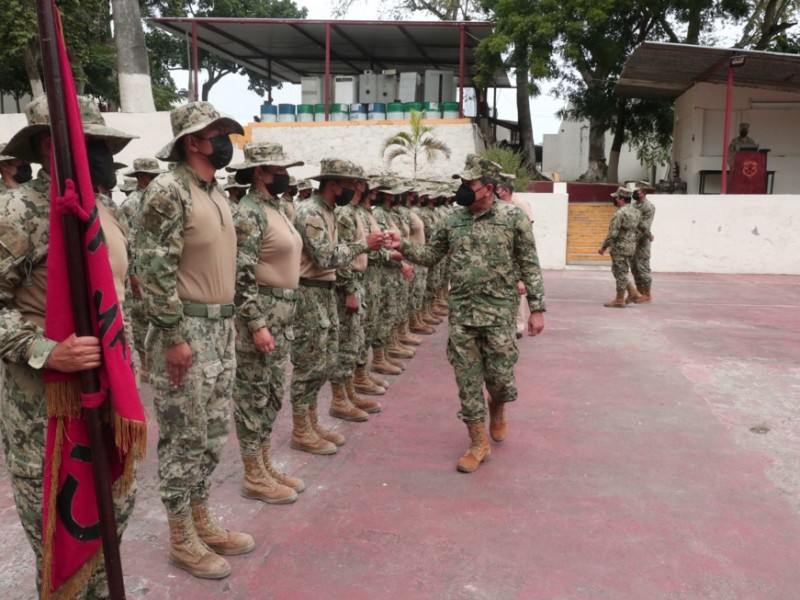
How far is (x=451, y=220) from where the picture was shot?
181 inches

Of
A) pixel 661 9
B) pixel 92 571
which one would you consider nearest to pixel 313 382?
pixel 92 571

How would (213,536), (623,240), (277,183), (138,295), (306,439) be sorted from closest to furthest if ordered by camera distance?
(213,536), (277,183), (306,439), (138,295), (623,240)

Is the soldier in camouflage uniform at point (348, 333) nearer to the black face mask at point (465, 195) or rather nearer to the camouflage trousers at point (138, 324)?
the black face mask at point (465, 195)

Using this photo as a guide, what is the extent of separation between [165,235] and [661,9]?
71.0 feet

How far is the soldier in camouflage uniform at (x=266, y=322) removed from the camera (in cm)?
375

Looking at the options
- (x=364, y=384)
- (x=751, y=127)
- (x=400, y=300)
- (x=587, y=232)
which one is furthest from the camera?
(x=751, y=127)

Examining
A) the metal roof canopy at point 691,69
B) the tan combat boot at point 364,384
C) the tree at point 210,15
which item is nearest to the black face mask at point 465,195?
the tan combat boot at point 364,384

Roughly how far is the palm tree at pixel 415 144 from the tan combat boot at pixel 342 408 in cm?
1282

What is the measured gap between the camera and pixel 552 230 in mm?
15805

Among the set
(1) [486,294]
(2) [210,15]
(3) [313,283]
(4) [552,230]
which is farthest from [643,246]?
(2) [210,15]

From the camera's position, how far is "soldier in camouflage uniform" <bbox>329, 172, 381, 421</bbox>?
5.11 meters

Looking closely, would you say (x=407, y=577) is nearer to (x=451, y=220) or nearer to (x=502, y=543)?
(x=502, y=543)

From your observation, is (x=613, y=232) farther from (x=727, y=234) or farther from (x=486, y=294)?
(x=486, y=294)

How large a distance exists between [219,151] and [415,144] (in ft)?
51.6
